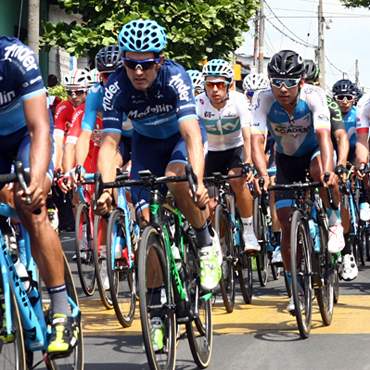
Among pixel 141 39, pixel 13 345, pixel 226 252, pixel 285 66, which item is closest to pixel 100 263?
pixel 226 252

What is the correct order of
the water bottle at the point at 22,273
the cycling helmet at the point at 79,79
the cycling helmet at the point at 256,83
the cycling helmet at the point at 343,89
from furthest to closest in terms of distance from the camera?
the cycling helmet at the point at 256,83 < the cycling helmet at the point at 343,89 < the cycling helmet at the point at 79,79 < the water bottle at the point at 22,273

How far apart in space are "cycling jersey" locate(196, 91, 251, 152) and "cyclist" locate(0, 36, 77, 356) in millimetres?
5115

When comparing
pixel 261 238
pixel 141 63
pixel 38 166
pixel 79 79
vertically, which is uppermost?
pixel 79 79

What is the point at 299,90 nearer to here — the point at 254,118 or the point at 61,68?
the point at 254,118

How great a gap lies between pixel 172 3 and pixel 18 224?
12458 millimetres

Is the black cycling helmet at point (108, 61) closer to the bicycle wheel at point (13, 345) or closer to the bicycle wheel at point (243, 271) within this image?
the bicycle wheel at point (243, 271)

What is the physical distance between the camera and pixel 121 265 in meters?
8.32

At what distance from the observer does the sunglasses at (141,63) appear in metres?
6.31

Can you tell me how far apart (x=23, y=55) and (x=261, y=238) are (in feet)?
19.8

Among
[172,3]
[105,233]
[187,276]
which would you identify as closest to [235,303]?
[105,233]

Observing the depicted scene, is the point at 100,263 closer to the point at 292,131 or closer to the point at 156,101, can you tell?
the point at 292,131

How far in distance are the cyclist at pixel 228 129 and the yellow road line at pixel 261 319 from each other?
935mm

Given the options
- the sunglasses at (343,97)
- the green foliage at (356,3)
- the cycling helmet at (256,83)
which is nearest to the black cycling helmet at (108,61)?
the sunglasses at (343,97)

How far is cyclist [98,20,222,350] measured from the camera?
627 cm
